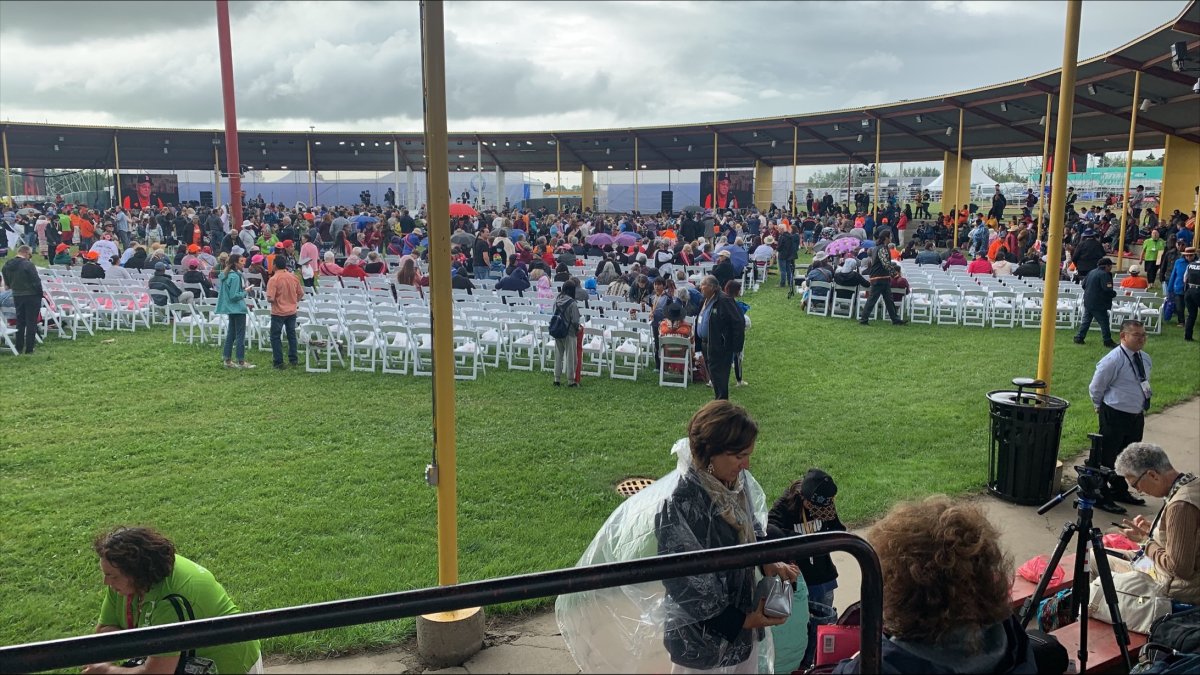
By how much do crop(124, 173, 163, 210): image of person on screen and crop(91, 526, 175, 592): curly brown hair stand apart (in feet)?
132

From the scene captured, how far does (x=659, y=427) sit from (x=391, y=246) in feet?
58.5

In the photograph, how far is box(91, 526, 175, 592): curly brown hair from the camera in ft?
10.4

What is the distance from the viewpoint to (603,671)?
2.13 m

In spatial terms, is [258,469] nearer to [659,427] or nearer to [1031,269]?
[659,427]

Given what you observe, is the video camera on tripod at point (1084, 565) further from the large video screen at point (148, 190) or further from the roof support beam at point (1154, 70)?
the large video screen at point (148, 190)

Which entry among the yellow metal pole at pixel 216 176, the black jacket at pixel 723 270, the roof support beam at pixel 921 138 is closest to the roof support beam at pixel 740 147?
the roof support beam at pixel 921 138

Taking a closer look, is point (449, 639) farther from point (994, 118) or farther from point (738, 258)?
point (994, 118)

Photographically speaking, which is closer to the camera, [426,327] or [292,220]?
[426,327]

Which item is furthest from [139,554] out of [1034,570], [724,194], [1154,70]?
[724,194]

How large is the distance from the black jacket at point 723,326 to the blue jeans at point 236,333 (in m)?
6.75

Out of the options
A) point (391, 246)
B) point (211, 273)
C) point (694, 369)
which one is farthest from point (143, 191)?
point (694, 369)

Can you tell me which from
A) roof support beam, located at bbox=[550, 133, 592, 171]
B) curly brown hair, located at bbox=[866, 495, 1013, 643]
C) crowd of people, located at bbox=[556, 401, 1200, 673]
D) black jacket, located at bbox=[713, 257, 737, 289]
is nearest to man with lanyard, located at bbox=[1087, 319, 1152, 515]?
crowd of people, located at bbox=[556, 401, 1200, 673]

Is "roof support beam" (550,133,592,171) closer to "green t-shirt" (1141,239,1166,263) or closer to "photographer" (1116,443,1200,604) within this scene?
"green t-shirt" (1141,239,1166,263)

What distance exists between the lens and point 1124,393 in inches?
279
